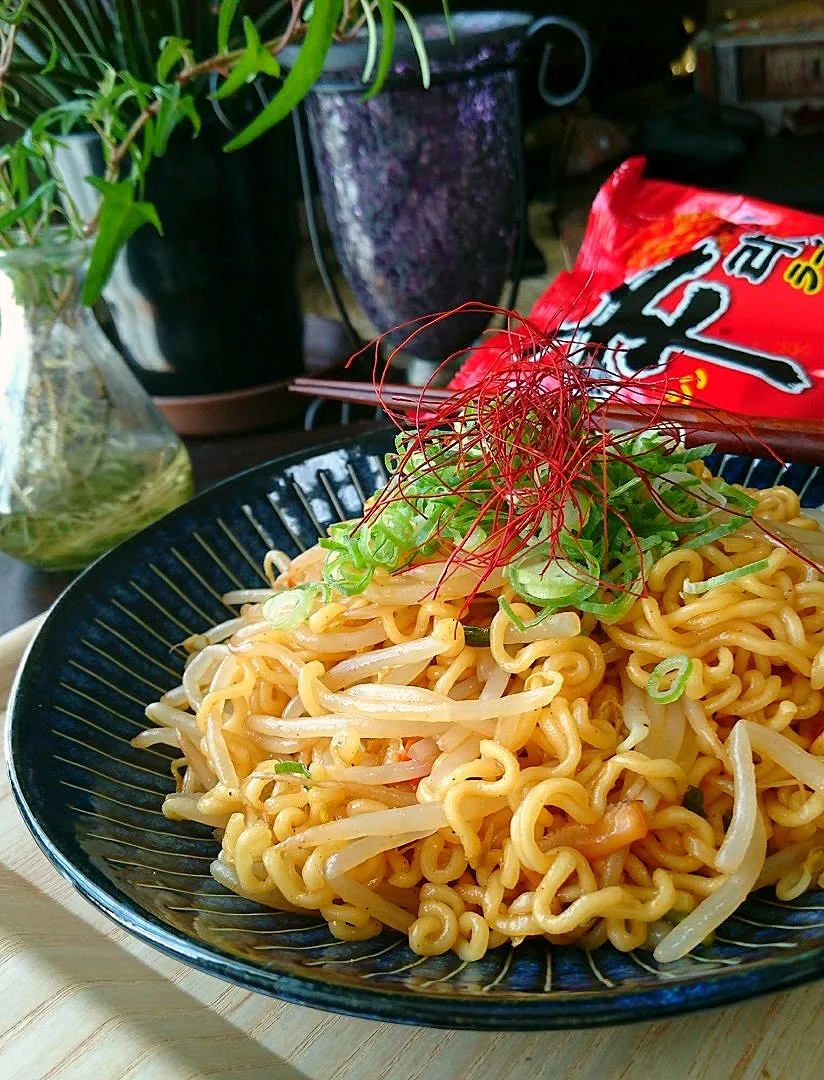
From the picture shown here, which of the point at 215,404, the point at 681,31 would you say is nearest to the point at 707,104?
the point at 681,31

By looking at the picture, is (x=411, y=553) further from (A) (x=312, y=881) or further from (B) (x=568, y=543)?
(A) (x=312, y=881)

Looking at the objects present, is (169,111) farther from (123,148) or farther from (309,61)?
(309,61)

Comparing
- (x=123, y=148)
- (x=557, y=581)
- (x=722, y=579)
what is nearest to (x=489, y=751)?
(x=557, y=581)

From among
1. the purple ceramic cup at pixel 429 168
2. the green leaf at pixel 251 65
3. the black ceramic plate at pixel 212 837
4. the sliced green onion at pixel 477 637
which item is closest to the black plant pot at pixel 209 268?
the purple ceramic cup at pixel 429 168

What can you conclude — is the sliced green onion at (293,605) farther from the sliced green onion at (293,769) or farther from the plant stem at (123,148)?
the plant stem at (123,148)

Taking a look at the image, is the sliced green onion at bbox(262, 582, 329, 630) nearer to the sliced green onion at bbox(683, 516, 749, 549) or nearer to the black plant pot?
the sliced green onion at bbox(683, 516, 749, 549)
